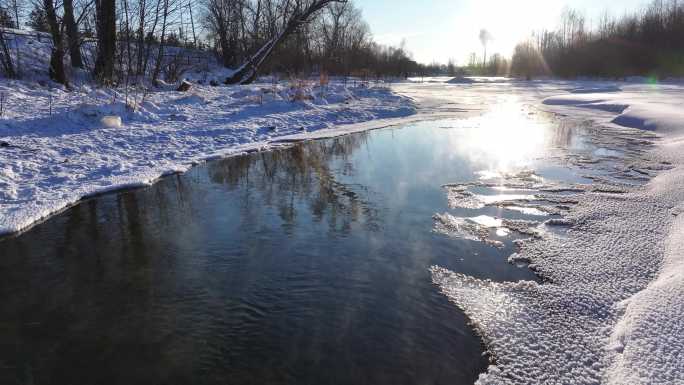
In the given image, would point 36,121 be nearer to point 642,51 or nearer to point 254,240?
point 254,240

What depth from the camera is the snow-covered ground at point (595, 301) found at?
6.72 feet

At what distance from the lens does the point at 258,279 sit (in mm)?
3051

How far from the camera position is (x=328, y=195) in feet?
16.7

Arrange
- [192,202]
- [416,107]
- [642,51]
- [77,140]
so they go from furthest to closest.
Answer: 1. [642,51]
2. [416,107]
3. [77,140]
4. [192,202]

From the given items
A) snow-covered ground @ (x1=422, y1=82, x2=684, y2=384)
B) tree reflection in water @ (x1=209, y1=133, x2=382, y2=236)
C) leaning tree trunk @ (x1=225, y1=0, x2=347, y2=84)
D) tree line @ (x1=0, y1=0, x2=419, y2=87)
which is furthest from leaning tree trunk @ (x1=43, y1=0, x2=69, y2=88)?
snow-covered ground @ (x1=422, y1=82, x2=684, y2=384)

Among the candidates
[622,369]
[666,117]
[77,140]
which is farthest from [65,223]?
[666,117]

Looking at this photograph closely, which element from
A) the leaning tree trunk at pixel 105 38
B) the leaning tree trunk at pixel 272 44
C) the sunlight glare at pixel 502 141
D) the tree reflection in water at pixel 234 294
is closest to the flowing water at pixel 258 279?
the tree reflection in water at pixel 234 294

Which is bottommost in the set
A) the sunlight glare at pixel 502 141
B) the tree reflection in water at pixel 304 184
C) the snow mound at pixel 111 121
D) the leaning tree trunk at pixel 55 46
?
the tree reflection in water at pixel 304 184

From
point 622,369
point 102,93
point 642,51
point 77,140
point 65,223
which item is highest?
point 642,51

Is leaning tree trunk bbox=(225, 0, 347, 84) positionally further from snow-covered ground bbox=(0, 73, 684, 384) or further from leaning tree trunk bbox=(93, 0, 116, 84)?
leaning tree trunk bbox=(93, 0, 116, 84)

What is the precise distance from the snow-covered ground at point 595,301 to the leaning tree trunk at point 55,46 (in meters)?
10.1

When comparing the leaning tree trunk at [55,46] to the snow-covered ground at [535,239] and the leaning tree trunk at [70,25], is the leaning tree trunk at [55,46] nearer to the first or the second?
the leaning tree trunk at [70,25]

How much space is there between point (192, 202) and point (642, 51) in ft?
153

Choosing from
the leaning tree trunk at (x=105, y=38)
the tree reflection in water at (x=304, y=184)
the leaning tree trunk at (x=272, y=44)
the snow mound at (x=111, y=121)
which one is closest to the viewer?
the tree reflection in water at (x=304, y=184)
